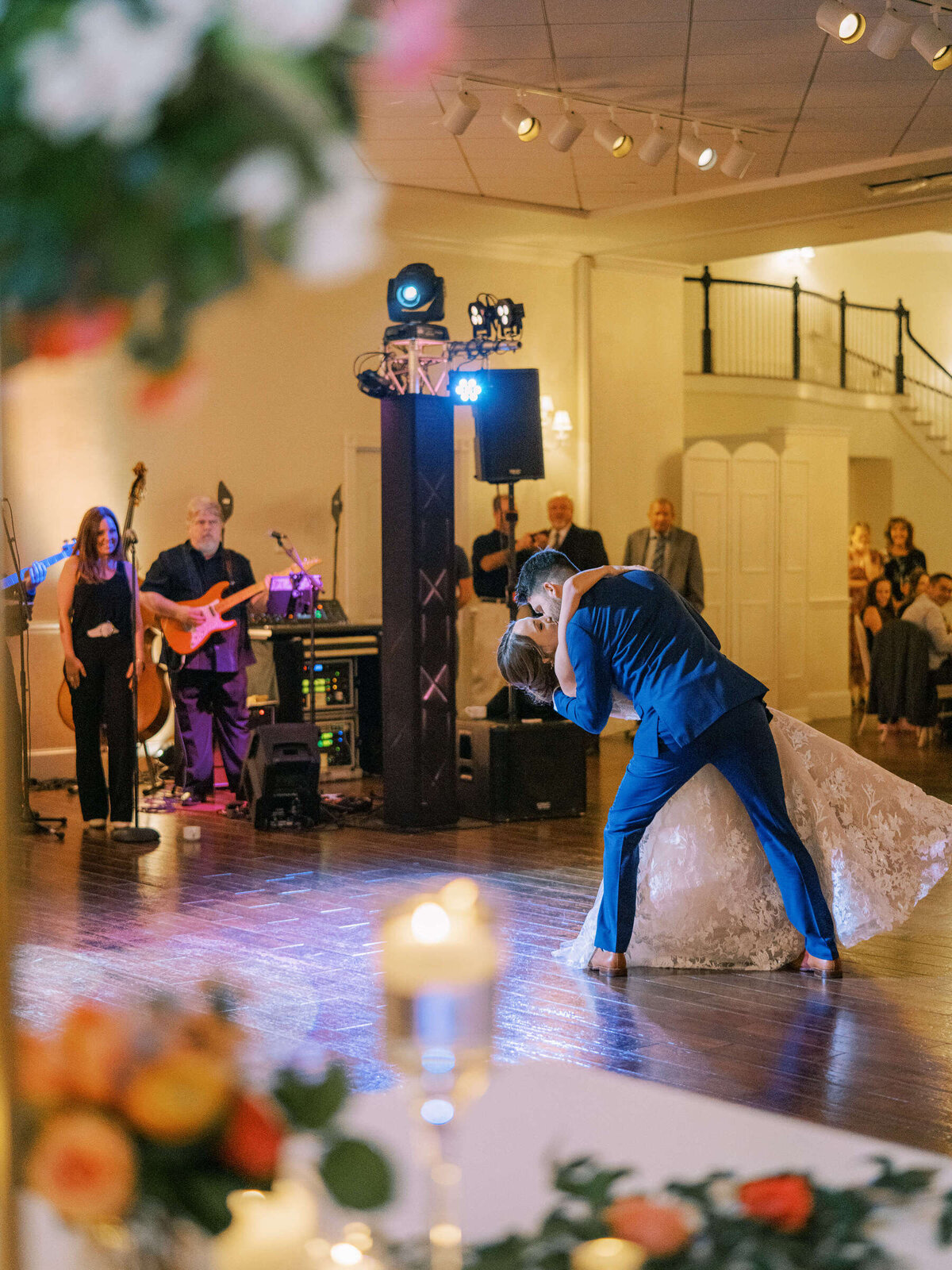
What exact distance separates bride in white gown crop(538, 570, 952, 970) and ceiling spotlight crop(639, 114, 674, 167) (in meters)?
4.42

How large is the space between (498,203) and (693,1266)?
9692mm

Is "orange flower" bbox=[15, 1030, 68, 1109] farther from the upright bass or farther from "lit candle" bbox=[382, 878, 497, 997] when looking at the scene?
the upright bass

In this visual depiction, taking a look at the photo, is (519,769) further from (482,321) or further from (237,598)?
(482,321)

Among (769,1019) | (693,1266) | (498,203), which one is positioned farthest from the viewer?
(498,203)

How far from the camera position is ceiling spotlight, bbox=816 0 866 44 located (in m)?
6.11

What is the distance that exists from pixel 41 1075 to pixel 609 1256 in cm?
40

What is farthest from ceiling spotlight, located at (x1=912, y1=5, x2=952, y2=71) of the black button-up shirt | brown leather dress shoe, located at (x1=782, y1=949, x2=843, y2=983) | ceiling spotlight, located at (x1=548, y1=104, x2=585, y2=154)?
the black button-up shirt

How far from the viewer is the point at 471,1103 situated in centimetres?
158

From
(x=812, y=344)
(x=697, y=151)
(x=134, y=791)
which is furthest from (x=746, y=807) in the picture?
(x=812, y=344)

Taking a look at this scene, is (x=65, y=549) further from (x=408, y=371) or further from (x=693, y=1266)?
(x=693, y=1266)

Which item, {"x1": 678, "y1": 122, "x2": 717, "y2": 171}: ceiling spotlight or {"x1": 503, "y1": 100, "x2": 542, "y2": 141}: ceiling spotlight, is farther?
{"x1": 678, "y1": 122, "x2": 717, "y2": 171}: ceiling spotlight

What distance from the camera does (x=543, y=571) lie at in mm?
4746

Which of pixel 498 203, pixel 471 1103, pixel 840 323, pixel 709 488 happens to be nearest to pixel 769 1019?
pixel 471 1103

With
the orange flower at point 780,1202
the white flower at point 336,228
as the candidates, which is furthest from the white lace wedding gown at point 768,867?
the white flower at point 336,228
